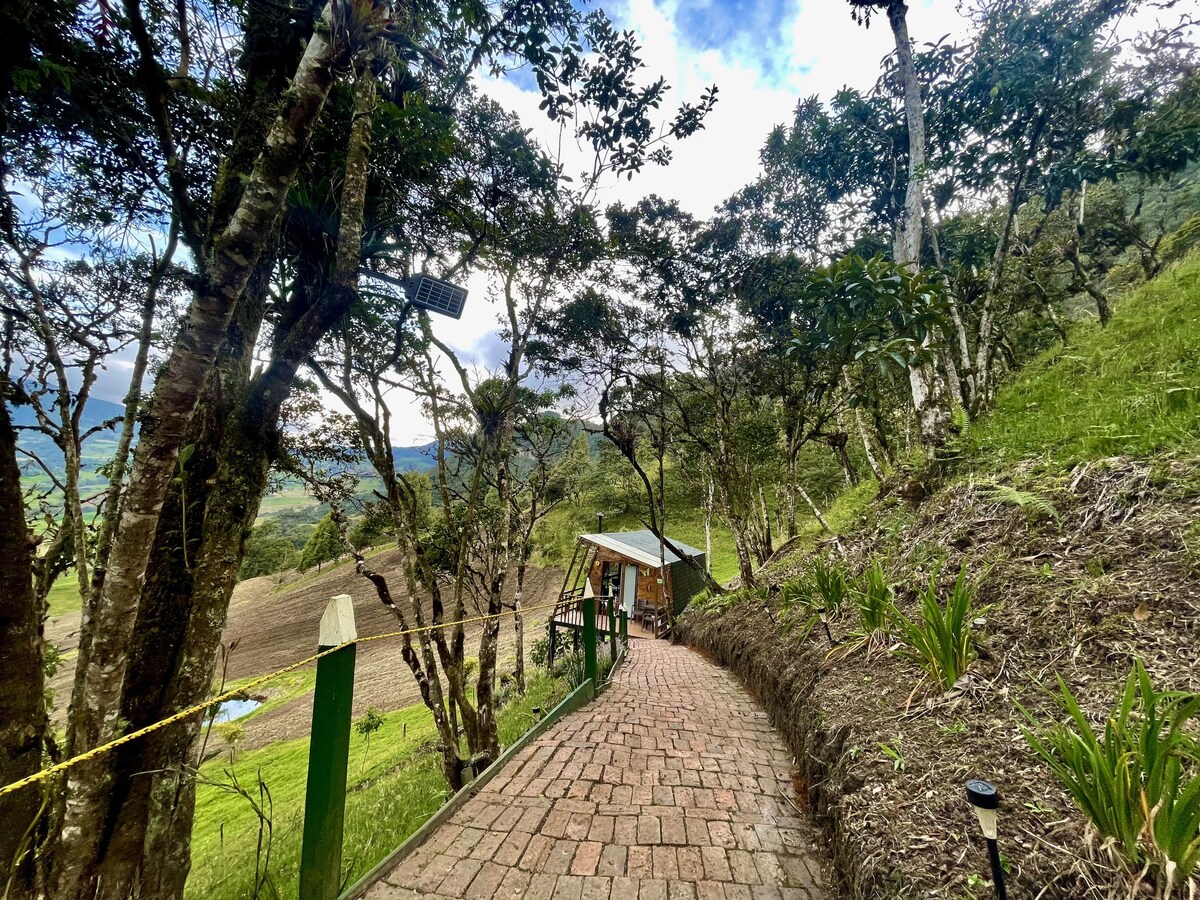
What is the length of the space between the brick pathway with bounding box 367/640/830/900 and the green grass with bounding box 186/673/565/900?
1.87 ft

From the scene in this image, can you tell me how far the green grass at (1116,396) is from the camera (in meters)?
2.93

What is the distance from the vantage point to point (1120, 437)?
293 centimetres

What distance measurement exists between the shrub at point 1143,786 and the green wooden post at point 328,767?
2422mm

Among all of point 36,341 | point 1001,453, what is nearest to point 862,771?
point 1001,453

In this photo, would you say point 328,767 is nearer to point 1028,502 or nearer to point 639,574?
point 1028,502

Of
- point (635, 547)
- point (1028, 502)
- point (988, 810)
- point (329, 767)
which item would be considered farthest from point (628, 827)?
point (635, 547)

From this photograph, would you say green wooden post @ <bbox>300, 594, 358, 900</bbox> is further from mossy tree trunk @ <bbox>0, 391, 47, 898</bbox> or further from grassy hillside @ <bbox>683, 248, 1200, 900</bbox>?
grassy hillside @ <bbox>683, 248, 1200, 900</bbox>

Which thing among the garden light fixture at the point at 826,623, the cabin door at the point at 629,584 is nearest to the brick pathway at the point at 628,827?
the garden light fixture at the point at 826,623

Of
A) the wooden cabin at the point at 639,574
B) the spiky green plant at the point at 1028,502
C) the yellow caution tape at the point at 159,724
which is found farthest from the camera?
the wooden cabin at the point at 639,574

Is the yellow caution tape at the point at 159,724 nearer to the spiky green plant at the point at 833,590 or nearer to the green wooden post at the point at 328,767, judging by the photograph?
the green wooden post at the point at 328,767

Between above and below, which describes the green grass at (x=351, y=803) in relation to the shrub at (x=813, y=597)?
below

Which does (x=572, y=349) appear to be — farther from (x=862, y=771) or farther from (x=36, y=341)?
(x=862, y=771)

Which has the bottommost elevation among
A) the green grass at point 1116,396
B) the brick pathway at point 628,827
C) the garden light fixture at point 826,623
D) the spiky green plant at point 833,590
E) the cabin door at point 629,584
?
the cabin door at point 629,584

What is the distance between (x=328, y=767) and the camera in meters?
1.65
